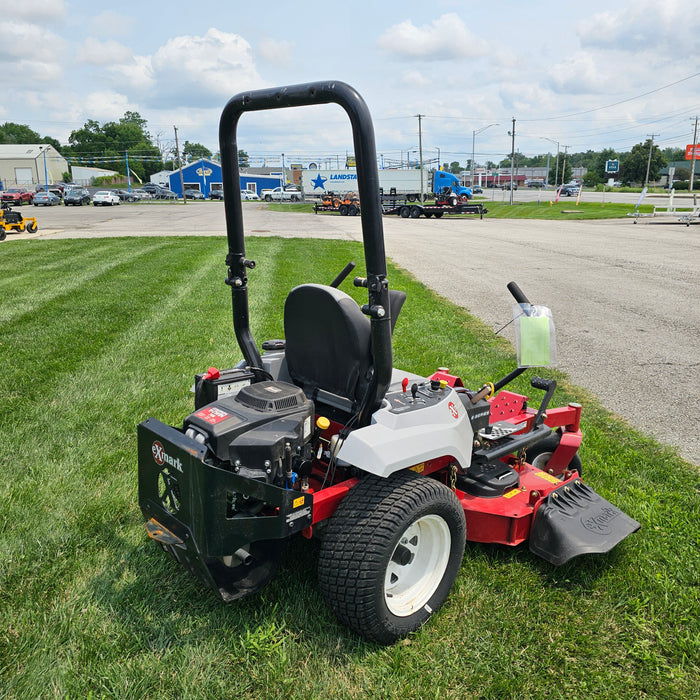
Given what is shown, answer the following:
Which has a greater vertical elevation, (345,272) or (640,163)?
(640,163)

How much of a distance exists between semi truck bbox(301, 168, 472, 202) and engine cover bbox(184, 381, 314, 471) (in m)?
35.1

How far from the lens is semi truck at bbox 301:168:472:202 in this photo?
1542 inches

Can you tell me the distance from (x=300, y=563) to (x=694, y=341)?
631cm

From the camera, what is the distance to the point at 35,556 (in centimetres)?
302

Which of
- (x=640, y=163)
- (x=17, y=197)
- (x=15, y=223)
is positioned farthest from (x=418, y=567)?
(x=640, y=163)

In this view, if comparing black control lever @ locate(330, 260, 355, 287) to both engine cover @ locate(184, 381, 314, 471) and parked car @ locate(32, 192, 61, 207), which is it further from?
parked car @ locate(32, 192, 61, 207)

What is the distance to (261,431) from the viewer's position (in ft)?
7.99

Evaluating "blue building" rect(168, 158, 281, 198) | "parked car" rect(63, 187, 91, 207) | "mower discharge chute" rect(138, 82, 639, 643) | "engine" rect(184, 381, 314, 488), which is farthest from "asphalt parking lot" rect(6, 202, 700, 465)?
"blue building" rect(168, 158, 281, 198)

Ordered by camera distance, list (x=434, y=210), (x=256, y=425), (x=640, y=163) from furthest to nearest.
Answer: (x=640, y=163) → (x=434, y=210) → (x=256, y=425)

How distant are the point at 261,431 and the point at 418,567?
0.99m

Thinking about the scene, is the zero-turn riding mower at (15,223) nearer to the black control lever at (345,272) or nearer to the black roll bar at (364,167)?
the black control lever at (345,272)

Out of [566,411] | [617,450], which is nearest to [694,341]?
[617,450]

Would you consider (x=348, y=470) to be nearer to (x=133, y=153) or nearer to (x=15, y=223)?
(x=15, y=223)

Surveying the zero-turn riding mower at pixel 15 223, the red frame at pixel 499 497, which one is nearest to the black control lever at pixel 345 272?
the red frame at pixel 499 497
